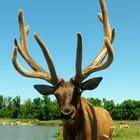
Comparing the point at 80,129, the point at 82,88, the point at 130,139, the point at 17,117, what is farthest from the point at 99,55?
the point at 17,117

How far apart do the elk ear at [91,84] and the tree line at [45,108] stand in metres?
147

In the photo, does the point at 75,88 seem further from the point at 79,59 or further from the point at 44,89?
the point at 44,89

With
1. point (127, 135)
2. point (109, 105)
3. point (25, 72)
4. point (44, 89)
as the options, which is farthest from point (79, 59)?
point (109, 105)

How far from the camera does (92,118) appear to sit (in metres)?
10.3

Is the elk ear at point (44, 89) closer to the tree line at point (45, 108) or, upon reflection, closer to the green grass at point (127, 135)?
the green grass at point (127, 135)

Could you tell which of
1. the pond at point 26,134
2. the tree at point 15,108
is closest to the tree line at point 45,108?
the tree at point 15,108

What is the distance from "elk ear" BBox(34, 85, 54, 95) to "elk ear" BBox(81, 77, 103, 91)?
81 centimetres

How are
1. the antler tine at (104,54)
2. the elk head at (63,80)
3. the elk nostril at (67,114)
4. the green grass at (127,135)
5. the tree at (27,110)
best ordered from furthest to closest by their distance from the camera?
the tree at (27,110) → the green grass at (127,135) → the antler tine at (104,54) → the elk head at (63,80) → the elk nostril at (67,114)

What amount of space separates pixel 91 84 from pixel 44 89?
3.86ft

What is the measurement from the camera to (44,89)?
10.0 metres

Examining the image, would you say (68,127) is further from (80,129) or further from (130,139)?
(130,139)

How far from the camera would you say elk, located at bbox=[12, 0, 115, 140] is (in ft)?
30.2

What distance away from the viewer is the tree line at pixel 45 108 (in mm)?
159625

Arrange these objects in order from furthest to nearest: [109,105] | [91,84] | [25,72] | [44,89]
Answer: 1. [109,105]
2. [25,72]
3. [44,89]
4. [91,84]
